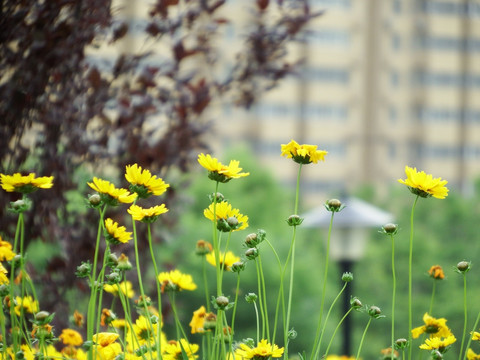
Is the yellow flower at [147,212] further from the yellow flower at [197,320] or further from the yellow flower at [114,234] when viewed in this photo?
the yellow flower at [197,320]

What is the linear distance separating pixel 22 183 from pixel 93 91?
3.01 feet

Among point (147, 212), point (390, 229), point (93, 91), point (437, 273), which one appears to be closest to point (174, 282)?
point (147, 212)

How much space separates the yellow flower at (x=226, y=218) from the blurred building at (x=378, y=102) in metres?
34.5

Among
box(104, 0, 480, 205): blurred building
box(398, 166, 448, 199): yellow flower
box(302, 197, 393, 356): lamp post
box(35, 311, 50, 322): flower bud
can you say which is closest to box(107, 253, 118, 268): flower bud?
box(35, 311, 50, 322): flower bud

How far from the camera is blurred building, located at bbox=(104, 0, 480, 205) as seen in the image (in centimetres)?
3734

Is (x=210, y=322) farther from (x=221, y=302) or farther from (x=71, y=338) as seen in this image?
(x=71, y=338)

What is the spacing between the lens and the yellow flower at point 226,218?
45.5 inches

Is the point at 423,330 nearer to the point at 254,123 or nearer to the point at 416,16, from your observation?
the point at 254,123

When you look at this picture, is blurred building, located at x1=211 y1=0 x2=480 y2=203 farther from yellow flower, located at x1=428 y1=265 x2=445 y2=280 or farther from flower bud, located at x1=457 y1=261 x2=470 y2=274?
flower bud, located at x1=457 y1=261 x2=470 y2=274

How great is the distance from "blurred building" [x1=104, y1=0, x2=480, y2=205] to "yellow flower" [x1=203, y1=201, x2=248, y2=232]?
34290 mm

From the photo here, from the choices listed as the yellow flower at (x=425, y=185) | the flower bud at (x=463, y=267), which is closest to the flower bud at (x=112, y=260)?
the yellow flower at (x=425, y=185)

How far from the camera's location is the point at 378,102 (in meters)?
38.4

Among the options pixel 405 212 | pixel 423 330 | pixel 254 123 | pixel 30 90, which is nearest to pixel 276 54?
pixel 30 90

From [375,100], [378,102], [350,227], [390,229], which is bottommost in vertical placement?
[378,102]
